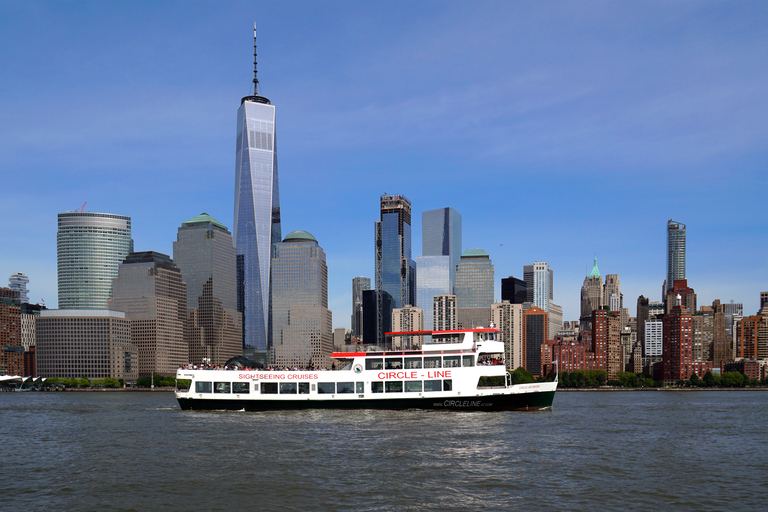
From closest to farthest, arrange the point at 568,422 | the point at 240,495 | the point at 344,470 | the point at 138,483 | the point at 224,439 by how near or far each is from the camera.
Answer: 1. the point at 240,495
2. the point at 138,483
3. the point at 344,470
4. the point at 224,439
5. the point at 568,422

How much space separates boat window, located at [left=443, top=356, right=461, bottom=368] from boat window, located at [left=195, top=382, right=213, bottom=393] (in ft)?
83.7

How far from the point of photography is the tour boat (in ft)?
233

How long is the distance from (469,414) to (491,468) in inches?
1141

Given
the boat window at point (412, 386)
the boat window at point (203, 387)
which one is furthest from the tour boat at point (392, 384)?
the boat window at point (412, 386)

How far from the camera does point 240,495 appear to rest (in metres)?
33.8

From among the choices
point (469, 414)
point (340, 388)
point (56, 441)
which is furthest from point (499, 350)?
point (56, 441)

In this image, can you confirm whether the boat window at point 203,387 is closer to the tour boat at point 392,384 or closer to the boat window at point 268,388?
the tour boat at point 392,384

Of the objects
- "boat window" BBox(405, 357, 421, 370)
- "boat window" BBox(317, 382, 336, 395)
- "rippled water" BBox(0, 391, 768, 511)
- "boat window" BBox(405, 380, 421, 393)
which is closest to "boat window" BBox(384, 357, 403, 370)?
"boat window" BBox(405, 357, 421, 370)

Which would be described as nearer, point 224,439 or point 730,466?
point 730,466

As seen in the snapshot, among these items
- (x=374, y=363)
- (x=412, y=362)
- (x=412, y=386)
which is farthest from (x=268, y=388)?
(x=412, y=362)

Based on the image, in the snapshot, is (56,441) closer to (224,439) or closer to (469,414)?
(224,439)

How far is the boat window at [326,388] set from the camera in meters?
73.4

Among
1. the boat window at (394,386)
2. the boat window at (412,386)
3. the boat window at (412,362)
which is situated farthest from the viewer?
the boat window at (412,362)

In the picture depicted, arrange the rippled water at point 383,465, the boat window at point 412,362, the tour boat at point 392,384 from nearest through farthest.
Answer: the rippled water at point 383,465
the tour boat at point 392,384
the boat window at point 412,362
